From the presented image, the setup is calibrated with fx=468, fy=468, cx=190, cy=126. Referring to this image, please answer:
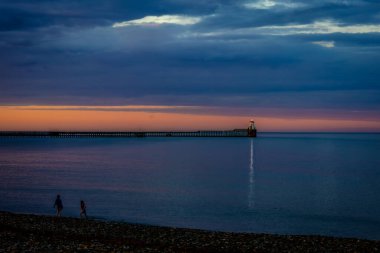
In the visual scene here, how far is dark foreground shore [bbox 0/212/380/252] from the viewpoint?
1524cm

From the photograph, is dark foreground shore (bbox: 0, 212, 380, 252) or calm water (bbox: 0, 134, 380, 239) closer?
dark foreground shore (bbox: 0, 212, 380, 252)

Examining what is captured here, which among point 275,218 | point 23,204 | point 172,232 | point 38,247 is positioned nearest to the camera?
point 38,247

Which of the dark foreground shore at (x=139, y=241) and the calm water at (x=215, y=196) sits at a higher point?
the dark foreground shore at (x=139, y=241)

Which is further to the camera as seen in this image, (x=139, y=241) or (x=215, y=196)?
(x=215, y=196)

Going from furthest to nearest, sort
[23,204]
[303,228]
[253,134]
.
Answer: [253,134]
[23,204]
[303,228]

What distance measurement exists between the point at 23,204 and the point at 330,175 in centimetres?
3389

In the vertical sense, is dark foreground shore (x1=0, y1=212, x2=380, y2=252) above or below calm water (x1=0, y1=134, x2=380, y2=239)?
above

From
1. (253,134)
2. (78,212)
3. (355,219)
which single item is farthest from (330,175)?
(253,134)

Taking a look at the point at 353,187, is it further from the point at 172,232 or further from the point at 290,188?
the point at 172,232

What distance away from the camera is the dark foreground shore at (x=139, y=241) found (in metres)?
15.2

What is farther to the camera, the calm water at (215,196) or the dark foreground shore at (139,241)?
the calm water at (215,196)

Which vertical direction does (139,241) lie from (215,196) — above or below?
above

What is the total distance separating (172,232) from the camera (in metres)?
19.0

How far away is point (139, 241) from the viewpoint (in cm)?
1677
